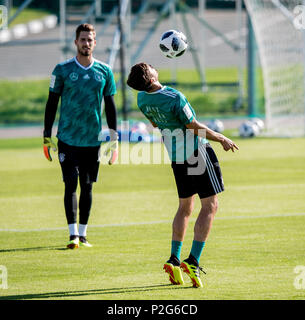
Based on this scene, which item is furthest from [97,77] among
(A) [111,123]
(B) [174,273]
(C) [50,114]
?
(B) [174,273]

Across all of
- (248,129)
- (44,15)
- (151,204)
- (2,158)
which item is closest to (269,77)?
(248,129)

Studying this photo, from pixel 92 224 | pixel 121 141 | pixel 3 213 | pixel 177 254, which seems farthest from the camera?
pixel 121 141

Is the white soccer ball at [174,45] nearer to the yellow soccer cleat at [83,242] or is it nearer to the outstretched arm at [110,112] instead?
the outstretched arm at [110,112]

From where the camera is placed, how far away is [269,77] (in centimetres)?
2559

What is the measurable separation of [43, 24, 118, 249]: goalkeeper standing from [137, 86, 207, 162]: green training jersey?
1990 mm

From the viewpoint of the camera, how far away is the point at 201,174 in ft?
25.1

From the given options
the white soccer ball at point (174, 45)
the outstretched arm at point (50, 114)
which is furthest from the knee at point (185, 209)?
the outstretched arm at point (50, 114)

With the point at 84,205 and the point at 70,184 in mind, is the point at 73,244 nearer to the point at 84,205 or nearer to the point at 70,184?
the point at 84,205

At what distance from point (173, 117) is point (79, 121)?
7.75ft

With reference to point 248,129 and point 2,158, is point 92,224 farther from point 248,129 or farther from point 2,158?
point 248,129

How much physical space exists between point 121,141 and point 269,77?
5687 millimetres

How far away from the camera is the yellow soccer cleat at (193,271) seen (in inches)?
291

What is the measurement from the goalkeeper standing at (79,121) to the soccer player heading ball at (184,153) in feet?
6.53

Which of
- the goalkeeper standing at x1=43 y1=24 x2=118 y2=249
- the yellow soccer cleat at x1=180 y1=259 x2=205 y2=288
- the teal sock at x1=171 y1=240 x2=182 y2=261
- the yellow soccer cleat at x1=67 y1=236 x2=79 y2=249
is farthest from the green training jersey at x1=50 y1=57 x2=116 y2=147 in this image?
the yellow soccer cleat at x1=180 y1=259 x2=205 y2=288
